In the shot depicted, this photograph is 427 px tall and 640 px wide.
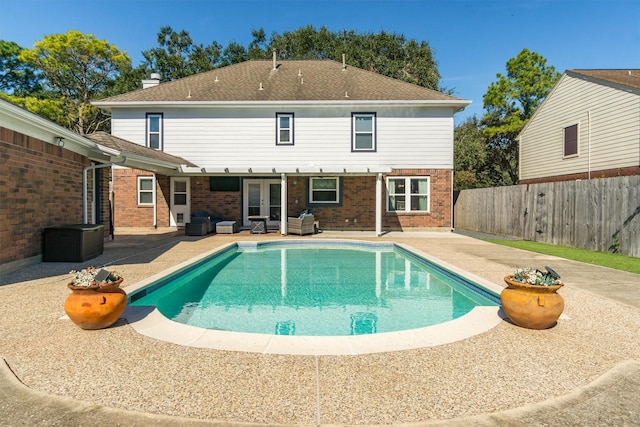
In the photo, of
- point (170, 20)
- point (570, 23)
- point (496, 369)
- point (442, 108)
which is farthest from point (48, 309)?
point (170, 20)

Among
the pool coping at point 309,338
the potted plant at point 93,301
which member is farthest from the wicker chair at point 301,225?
the potted plant at point 93,301

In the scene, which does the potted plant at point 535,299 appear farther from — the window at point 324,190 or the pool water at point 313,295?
the window at point 324,190

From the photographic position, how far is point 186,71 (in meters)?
33.1

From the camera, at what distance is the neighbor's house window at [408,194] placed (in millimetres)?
16234

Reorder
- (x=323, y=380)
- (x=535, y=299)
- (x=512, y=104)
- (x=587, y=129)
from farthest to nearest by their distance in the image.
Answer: (x=512, y=104), (x=587, y=129), (x=535, y=299), (x=323, y=380)

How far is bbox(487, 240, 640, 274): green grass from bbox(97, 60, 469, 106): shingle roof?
6975 millimetres

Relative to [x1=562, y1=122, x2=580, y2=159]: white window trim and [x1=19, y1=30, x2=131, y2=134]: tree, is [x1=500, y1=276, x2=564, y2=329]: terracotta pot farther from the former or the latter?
[x1=19, y1=30, x2=131, y2=134]: tree

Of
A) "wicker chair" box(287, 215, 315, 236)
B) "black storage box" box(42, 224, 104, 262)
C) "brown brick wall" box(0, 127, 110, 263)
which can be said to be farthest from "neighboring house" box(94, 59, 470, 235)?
"black storage box" box(42, 224, 104, 262)

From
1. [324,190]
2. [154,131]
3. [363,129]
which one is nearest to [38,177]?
[154,131]

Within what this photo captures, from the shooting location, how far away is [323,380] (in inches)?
118

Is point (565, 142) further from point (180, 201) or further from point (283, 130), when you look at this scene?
point (180, 201)

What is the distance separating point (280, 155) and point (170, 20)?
26.3m

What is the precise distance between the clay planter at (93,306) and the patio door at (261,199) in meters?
12.7

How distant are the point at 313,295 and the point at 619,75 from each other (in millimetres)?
17617
